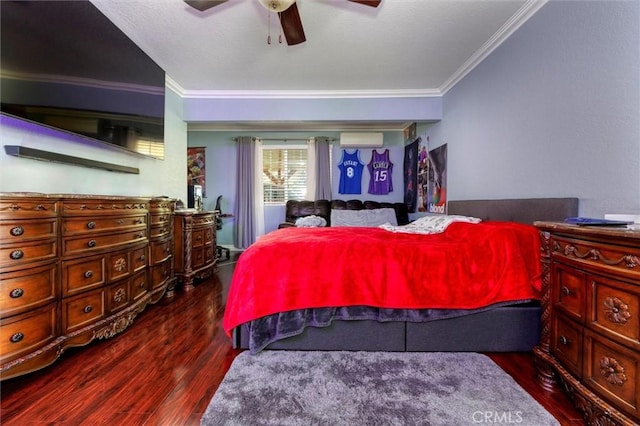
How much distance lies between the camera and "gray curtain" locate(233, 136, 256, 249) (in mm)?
4816

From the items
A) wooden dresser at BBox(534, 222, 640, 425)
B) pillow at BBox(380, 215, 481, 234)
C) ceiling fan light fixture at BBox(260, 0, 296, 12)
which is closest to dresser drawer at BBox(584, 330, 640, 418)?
wooden dresser at BBox(534, 222, 640, 425)

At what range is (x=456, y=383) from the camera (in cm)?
137

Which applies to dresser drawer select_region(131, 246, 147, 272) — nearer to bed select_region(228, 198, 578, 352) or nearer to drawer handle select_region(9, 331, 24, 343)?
drawer handle select_region(9, 331, 24, 343)

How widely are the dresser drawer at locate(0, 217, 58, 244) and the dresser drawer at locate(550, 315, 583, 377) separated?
2755mm

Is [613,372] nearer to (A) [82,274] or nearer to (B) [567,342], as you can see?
(B) [567,342]

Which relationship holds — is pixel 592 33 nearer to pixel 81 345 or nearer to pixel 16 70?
pixel 16 70

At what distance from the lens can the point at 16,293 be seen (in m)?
1.30

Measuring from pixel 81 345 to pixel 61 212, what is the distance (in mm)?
853

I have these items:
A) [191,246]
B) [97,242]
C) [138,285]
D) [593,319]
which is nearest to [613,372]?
[593,319]

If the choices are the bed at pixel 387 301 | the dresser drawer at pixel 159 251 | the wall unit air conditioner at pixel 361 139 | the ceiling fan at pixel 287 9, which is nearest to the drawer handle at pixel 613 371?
the bed at pixel 387 301

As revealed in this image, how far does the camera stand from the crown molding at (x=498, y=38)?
1.96 m

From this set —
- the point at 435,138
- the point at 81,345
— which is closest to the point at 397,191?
Result: the point at 435,138

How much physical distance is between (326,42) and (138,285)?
9.10 ft

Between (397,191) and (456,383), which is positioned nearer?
(456,383)
